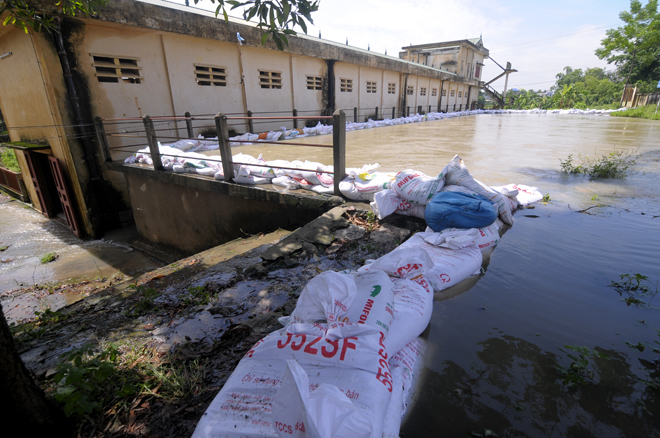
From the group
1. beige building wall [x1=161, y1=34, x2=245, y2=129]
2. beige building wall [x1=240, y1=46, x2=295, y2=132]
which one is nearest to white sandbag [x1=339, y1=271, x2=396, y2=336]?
beige building wall [x1=161, y1=34, x2=245, y2=129]

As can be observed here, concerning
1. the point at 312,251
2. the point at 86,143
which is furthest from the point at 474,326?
the point at 86,143

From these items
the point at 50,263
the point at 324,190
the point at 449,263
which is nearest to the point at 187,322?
the point at 449,263

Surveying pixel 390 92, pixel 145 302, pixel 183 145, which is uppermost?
pixel 390 92

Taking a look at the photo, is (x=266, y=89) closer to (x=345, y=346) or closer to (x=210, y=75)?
(x=210, y=75)

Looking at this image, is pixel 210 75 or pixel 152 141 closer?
pixel 152 141

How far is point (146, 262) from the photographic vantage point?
5570mm

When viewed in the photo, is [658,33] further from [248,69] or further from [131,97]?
[131,97]

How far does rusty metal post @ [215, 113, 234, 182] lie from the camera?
3781 mm

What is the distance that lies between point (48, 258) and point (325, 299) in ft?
20.9

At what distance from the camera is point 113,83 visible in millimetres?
6277

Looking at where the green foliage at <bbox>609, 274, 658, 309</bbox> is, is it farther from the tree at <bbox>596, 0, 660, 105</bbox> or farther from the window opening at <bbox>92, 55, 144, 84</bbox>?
the tree at <bbox>596, 0, 660, 105</bbox>

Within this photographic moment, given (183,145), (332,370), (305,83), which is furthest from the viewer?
(305,83)

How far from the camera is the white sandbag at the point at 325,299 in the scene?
134 cm

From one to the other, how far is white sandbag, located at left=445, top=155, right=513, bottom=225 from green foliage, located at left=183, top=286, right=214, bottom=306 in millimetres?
2311
